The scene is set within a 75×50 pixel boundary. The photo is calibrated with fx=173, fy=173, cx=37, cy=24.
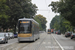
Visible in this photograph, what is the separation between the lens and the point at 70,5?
1415 inches

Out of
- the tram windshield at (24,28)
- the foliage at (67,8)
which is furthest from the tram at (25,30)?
the foliage at (67,8)

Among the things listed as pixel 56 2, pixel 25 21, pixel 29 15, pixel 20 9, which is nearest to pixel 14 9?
pixel 20 9

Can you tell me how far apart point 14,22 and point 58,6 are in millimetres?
19865

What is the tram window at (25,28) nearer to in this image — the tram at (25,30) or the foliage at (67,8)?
the tram at (25,30)

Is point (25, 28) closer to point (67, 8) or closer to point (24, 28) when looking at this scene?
point (24, 28)

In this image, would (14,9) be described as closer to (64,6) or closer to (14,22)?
(14,22)

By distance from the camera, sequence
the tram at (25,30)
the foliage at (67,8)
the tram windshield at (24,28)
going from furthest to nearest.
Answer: the foliage at (67,8) → the tram windshield at (24,28) → the tram at (25,30)

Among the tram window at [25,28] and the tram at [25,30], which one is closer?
the tram at [25,30]

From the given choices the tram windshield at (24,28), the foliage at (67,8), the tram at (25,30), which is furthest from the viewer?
the foliage at (67,8)

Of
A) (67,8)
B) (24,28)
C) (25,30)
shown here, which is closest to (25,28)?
(24,28)

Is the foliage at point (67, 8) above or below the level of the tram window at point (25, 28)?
above

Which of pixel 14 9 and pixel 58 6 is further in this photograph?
pixel 14 9

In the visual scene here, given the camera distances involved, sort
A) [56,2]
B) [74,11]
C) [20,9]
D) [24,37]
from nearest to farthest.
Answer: [24,37] → [74,11] → [56,2] → [20,9]

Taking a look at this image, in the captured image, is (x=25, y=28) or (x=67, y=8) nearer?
(x=25, y=28)
